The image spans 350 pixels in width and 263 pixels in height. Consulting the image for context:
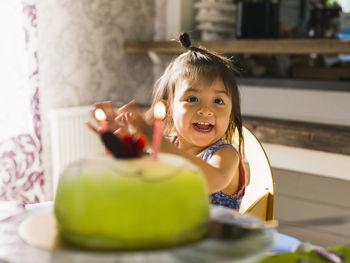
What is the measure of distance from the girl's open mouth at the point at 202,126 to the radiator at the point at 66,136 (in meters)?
1.27

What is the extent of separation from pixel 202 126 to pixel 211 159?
0.40 ft

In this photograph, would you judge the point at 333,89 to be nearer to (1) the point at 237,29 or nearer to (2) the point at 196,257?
(1) the point at 237,29

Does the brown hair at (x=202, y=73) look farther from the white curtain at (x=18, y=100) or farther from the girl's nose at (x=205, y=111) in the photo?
the white curtain at (x=18, y=100)

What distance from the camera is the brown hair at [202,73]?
1.13 metres

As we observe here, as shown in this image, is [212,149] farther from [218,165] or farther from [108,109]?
[108,109]

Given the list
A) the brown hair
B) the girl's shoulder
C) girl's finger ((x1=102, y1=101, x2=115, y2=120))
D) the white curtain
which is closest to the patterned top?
the girl's shoulder

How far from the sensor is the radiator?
2.22 m

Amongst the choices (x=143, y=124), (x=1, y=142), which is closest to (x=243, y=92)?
(x=1, y=142)

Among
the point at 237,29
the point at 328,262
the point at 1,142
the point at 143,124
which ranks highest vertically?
the point at 237,29

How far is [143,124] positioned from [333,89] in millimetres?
1786

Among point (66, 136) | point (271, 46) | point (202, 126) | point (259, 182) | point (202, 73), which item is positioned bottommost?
point (66, 136)

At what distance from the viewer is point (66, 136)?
7.41ft

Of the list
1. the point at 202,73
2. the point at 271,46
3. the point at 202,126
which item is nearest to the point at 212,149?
the point at 202,126

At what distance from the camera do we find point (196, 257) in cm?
35
